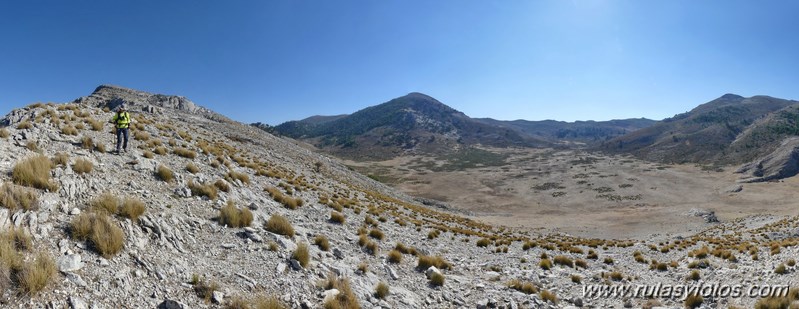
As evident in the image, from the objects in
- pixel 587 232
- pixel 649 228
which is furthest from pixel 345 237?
pixel 649 228

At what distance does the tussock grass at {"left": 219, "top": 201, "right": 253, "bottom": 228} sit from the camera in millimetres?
12500

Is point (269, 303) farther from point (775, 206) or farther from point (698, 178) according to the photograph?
point (698, 178)

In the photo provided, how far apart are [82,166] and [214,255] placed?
20.9ft

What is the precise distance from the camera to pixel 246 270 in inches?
379

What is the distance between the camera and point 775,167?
9344 cm

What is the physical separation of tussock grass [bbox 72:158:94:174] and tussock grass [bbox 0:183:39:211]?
319 centimetres

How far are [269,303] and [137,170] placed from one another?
1079 centimetres

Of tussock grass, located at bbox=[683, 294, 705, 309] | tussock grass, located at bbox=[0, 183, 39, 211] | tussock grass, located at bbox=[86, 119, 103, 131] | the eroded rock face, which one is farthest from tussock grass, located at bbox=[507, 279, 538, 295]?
the eroded rock face

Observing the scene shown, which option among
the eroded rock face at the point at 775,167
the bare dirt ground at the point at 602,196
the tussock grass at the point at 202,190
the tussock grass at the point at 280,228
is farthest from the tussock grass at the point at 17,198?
the eroded rock face at the point at 775,167

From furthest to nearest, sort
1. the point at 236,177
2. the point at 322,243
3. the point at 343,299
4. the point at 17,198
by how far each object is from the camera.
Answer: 1. the point at 236,177
2. the point at 322,243
3. the point at 343,299
4. the point at 17,198

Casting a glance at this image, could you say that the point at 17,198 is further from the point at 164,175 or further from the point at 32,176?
the point at 164,175

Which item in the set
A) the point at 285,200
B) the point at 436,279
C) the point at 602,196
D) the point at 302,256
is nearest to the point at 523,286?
the point at 436,279

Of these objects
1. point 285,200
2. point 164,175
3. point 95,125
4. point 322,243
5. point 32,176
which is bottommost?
point 322,243

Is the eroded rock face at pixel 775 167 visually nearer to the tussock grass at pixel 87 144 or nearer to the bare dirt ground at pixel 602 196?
the bare dirt ground at pixel 602 196
